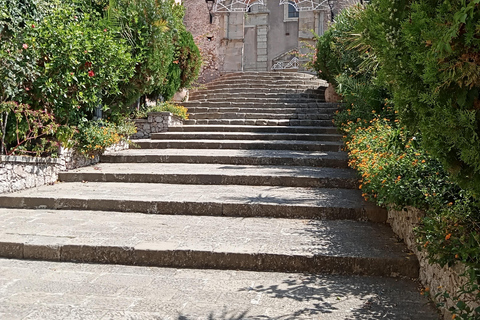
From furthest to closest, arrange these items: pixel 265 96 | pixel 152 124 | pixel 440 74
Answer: pixel 265 96, pixel 152 124, pixel 440 74

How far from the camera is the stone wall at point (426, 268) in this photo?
8.36 ft

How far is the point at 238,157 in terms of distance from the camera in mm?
7223

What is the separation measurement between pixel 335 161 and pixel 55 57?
4717mm

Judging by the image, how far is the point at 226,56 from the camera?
17.1 metres

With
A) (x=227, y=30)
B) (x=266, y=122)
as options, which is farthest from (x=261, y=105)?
(x=227, y=30)

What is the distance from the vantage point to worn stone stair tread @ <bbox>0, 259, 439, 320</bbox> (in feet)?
8.92

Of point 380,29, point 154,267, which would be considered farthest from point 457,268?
point 154,267

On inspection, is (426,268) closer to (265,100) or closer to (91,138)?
(91,138)

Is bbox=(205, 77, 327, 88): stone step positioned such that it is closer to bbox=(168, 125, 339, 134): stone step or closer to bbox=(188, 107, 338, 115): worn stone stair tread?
bbox=(188, 107, 338, 115): worn stone stair tread

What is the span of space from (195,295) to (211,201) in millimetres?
1958

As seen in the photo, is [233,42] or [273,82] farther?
[233,42]

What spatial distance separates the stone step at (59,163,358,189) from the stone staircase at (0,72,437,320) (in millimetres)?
16

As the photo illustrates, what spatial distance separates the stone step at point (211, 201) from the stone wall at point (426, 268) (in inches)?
21.3

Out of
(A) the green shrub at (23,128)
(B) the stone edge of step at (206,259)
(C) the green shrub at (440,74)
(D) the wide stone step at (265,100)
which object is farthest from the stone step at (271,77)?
(C) the green shrub at (440,74)
